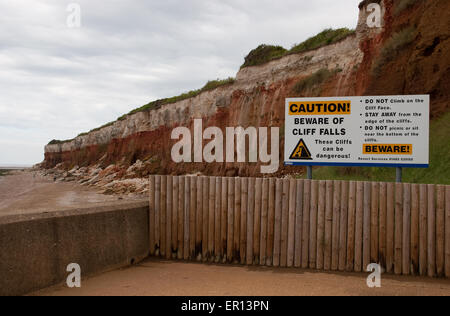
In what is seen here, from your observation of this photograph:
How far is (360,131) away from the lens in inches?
276

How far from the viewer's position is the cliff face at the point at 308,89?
13.8 meters

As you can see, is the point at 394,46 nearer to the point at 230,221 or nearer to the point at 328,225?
the point at 328,225

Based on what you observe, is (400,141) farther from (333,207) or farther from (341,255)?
(341,255)

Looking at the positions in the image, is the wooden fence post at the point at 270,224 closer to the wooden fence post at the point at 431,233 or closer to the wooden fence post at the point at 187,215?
the wooden fence post at the point at 187,215

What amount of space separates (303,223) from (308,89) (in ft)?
57.6

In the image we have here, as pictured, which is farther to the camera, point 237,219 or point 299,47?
point 299,47

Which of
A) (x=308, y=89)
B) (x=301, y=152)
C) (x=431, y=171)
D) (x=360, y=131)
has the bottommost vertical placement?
(x=431, y=171)

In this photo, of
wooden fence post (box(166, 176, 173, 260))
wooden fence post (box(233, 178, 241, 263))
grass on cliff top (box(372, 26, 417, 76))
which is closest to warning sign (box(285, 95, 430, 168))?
wooden fence post (box(233, 178, 241, 263))

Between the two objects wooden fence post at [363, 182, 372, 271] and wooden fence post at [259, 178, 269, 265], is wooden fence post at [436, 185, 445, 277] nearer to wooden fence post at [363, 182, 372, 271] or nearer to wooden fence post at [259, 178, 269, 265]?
wooden fence post at [363, 182, 372, 271]

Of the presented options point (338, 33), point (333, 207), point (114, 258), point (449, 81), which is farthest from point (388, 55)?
point (114, 258)

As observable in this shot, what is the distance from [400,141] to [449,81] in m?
7.80

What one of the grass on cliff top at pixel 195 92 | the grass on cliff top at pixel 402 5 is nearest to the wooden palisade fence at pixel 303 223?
the grass on cliff top at pixel 402 5

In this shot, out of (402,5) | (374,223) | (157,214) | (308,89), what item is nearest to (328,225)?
(374,223)

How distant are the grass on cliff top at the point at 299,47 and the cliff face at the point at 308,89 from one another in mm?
427
